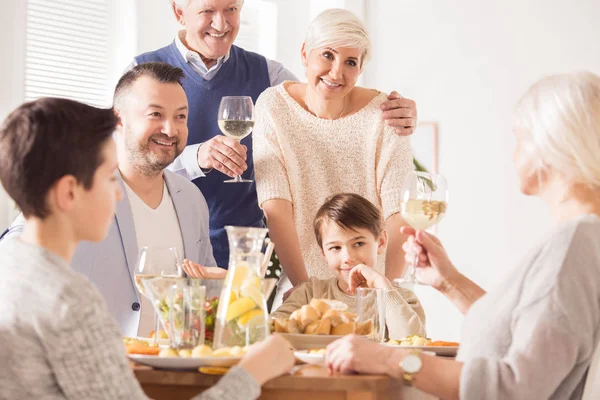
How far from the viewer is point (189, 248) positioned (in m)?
3.06

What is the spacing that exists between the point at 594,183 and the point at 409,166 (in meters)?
1.53

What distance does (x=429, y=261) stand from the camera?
2111mm

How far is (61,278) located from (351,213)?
1623 millimetres

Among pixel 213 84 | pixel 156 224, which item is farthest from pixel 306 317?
pixel 213 84

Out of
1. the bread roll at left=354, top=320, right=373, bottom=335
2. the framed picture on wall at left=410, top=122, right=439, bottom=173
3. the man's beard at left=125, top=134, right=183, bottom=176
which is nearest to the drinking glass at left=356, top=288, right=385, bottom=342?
the bread roll at left=354, top=320, right=373, bottom=335

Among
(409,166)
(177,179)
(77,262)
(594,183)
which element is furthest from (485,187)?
(594,183)

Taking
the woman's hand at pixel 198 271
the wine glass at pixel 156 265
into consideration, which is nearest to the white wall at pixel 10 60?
the woman's hand at pixel 198 271

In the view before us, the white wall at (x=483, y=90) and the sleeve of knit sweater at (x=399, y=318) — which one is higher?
the white wall at (x=483, y=90)

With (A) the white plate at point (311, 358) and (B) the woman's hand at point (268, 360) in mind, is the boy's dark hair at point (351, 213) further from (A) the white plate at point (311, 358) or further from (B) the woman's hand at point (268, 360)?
(B) the woman's hand at point (268, 360)

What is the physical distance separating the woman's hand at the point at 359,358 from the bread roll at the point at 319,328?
28 centimetres

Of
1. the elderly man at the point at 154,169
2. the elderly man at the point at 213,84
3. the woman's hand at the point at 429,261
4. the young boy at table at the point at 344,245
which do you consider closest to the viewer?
the woman's hand at the point at 429,261

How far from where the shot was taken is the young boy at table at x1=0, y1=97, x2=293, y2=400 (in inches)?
54.4

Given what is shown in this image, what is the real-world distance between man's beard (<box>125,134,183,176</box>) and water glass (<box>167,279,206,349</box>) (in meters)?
1.24

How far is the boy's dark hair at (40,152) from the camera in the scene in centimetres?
151
